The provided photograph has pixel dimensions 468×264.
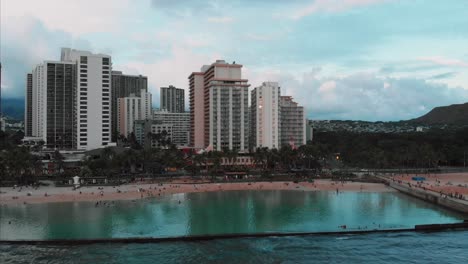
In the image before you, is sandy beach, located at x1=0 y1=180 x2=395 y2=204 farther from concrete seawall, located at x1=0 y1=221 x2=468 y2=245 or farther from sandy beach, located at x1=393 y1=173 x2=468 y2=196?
concrete seawall, located at x1=0 y1=221 x2=468 y2=245

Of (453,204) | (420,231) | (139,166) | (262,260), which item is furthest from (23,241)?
(139,166)

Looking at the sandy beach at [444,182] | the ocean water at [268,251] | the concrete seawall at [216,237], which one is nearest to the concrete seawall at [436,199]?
the sandy beach at [444,182]

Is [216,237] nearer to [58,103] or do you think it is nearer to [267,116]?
[267,116]

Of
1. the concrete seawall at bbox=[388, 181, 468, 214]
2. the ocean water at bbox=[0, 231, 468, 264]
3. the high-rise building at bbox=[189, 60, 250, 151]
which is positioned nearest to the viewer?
the ocean water at bbox=[0, 231, 468, 264]

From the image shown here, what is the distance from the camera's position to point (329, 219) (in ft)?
188

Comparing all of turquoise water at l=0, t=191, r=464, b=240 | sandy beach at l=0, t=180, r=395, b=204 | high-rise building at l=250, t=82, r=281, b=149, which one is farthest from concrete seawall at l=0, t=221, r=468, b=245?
high-rise building at l=250, t=82, r=281, b=149

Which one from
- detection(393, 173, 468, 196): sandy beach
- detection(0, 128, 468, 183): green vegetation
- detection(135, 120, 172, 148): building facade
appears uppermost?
detection(135, 120, 172, 148): building facade

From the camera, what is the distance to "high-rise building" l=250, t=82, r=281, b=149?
12838cm

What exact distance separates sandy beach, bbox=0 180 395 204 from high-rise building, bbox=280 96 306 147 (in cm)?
4294

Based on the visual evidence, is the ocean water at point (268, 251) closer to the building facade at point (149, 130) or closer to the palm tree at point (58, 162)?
the palm tree at point (58, 162)

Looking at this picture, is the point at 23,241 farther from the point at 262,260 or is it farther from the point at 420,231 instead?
the point at 420,231

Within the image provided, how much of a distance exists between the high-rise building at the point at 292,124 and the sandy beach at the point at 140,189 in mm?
42941

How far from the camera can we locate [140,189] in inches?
3290

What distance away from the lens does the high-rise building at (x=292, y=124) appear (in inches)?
5546
